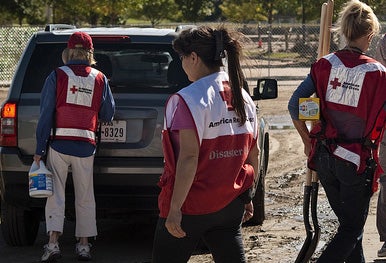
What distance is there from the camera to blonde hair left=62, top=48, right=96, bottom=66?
7328mm

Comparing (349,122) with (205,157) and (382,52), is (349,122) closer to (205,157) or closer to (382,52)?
(205,157)

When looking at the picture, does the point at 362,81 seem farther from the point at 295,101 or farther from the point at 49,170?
the point at 49,170

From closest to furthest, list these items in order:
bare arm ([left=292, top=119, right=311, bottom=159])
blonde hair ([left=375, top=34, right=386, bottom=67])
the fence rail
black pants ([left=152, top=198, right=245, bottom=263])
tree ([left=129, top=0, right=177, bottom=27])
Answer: black pants ([left=152, top=198, right=245, bottom=263]) → bare arm ([left=292, top=119, right=311, bottom=159]) → blonde hair ([left=375, top=34, right=386, bottom=67]) → the fence rail → tree ([left=129, top=0, right=177, bottom=27])

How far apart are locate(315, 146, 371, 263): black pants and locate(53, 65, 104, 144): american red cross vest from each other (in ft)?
7.24

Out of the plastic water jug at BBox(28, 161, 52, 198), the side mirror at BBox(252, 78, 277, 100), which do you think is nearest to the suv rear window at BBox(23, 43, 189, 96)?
the side mirror at BBox(252, 78, 277, 100)

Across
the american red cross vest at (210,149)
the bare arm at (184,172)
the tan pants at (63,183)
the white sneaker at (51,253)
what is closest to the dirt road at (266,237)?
the white sneaker at (51,253)

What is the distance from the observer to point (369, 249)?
762cm

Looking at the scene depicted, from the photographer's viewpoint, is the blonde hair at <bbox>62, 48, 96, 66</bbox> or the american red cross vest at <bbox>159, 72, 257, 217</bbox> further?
the blonde hair at <bbox>62, 48, 96, 66</bbox>

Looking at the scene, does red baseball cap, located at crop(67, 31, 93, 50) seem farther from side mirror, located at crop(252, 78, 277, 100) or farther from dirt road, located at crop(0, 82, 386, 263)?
dirt road, located at crop(0, 82, 386, 263)

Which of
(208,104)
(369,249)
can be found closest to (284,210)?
(369,249)

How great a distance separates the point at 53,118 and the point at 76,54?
543mm

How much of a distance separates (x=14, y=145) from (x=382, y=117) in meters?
3.22

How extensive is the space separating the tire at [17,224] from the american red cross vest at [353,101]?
10.5ft

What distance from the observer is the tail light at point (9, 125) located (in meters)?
7.52
